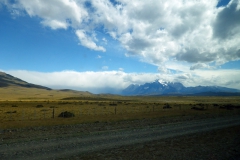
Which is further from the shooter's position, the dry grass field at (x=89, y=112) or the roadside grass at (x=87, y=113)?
the dry grass field at (x=89, y=112)

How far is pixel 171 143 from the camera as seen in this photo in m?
15.0

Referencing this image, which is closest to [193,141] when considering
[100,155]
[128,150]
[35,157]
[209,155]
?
[209,155]

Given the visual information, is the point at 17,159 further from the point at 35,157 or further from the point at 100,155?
the point at 100,155

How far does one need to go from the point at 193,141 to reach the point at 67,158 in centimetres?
Result: 1024

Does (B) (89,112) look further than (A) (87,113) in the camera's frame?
Yes

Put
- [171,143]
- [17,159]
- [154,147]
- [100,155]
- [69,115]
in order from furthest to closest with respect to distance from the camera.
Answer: [69,115]
[171,143]
[154,147]
[100,155]
[17,159]

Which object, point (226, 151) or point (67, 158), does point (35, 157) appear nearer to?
point (67, 158)

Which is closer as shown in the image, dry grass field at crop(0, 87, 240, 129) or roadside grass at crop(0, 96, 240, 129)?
roadside grass at crop(0, 96, 240, 129)

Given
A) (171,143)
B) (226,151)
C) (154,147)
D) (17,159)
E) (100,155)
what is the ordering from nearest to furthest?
1. (17,159)
2. (100,155)
3. (226,151)
4. (154,147)
5. (171,143)

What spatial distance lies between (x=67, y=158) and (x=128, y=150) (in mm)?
4105

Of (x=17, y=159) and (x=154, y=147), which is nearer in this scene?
(x=17, y=159)

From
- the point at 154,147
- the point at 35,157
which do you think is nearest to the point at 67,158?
the point at 35,157

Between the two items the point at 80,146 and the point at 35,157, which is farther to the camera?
the point at 80,146

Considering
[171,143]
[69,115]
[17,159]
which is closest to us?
[17,159]
